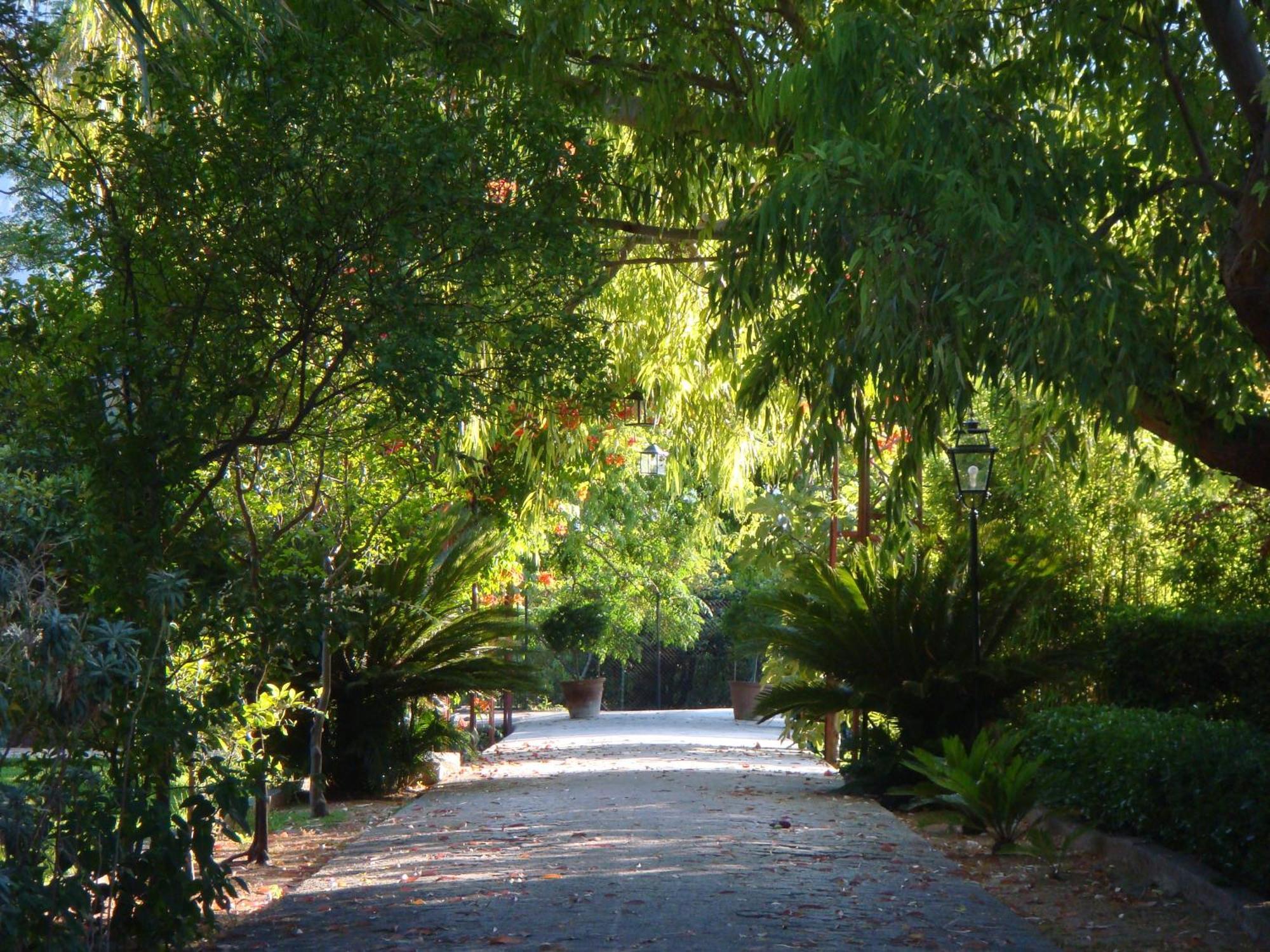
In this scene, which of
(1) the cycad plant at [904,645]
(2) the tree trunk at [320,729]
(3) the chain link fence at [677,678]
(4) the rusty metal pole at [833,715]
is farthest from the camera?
(3) the chain link fence at [677,678]

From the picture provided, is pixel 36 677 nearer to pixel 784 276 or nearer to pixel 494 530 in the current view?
pixel 784 276

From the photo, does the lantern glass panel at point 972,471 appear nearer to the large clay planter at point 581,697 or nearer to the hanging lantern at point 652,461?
the hanging lantern at point 652,461

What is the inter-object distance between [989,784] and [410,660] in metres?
5.38

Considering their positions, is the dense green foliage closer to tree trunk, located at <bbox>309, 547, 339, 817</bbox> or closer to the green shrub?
the green shrub

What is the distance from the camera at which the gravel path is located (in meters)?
6.07

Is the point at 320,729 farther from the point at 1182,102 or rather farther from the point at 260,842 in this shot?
the point at 1182,102

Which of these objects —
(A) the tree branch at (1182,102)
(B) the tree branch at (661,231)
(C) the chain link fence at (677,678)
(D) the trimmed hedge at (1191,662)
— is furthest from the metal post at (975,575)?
(C) the chain link fence at (677,678)

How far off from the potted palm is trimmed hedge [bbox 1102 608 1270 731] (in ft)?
46.8

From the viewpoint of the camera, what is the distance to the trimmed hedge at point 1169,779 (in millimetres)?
6395

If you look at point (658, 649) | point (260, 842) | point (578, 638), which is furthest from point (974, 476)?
point (658, 649)

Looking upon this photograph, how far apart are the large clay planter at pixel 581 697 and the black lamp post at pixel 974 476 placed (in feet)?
50.1

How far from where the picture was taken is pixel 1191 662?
1025cm

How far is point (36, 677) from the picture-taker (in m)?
4.50

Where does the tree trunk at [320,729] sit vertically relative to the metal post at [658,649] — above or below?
below
